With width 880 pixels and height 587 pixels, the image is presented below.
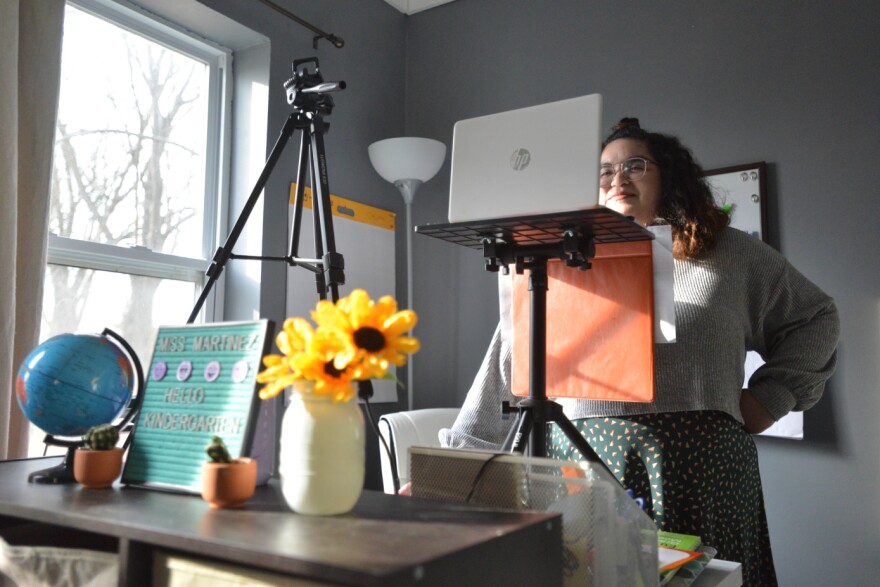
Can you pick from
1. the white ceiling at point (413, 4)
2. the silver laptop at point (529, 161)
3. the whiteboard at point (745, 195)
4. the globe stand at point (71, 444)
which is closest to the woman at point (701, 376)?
the silver laptop at point (529, 161)

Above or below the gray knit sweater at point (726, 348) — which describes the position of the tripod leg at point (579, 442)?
below

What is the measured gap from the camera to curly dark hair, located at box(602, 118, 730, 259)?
1.41 m

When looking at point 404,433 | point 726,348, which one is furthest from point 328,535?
point 404,433

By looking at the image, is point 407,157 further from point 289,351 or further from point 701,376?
point 289,351

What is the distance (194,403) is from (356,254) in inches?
85.6

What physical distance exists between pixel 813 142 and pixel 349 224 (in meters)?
1.80

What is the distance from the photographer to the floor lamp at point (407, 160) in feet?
9.47

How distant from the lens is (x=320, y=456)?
0.69 metres

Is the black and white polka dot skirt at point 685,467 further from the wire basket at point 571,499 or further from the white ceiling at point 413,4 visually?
the white ceiling at point 413,4

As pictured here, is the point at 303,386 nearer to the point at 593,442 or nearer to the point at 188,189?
the point at 593,442

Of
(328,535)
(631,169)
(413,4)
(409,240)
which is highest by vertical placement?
(413,4)

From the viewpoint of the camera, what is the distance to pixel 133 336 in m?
2.38

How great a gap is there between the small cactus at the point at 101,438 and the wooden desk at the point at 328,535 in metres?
0.06

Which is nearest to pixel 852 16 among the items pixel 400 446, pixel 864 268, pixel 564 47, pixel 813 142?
pixel 813 142
